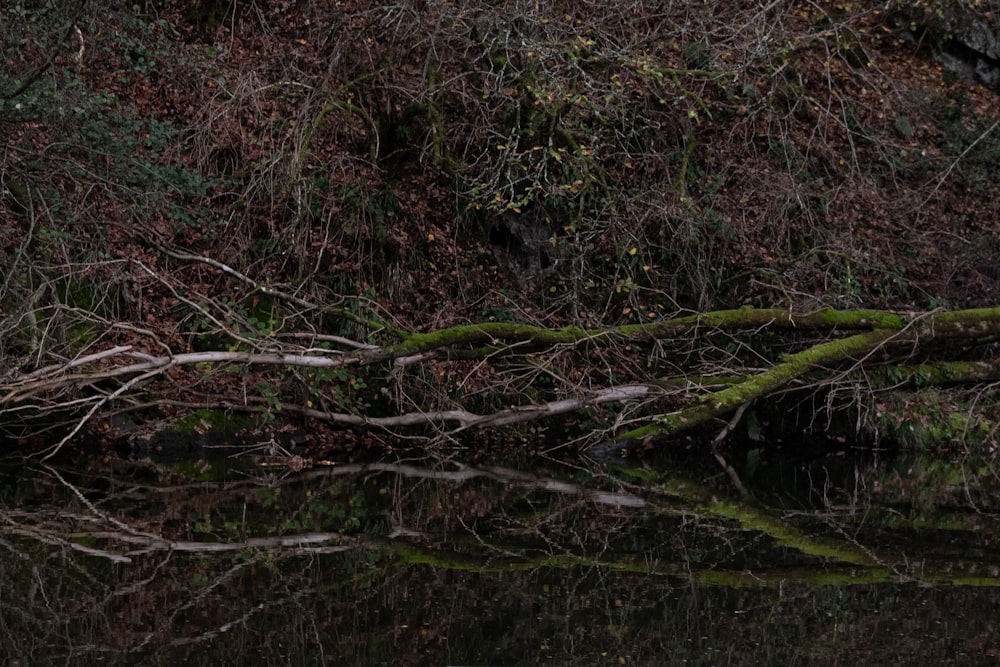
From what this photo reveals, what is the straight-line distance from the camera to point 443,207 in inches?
535

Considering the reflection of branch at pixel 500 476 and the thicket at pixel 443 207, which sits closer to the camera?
the reflection of branch at pixel 500 476

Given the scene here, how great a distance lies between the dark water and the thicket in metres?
1.74

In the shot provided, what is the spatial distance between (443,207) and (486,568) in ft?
25.8

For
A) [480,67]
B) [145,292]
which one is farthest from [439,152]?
[145,292]

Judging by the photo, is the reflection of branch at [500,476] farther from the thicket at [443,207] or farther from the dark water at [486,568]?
the thicket at [443,207]

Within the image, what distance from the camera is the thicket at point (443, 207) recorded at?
428 inches

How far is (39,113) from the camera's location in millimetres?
9656

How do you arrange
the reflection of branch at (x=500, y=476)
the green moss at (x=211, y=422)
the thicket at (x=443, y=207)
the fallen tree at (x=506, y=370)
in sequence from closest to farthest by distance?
the reflection of branch at (x=500, y=476)
the fallen tree at (x=506, y=370)
the thicket at (x=443, y=207)
the green moss at (x=211, y=422)

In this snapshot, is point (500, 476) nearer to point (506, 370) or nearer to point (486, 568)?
point (506, 370)

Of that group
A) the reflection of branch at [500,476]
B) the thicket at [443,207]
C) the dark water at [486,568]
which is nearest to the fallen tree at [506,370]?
the thicket at [443,207]

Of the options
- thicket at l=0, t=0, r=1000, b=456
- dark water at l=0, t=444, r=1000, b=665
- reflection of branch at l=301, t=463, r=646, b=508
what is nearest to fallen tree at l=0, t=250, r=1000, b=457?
thicket at l=0, t=0, r=1000, b=456

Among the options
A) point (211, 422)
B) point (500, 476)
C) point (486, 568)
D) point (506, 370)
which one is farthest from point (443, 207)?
point (486, 568)

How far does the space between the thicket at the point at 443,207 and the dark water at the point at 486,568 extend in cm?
174

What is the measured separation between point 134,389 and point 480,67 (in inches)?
207
